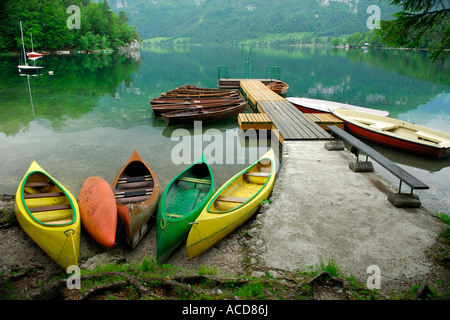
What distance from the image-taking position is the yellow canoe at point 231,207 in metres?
5.02

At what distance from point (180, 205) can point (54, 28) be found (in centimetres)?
7173

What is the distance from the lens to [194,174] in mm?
7578

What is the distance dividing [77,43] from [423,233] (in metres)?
85.1

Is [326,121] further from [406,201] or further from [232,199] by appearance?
[232,199]

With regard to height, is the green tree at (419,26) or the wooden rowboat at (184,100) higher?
the green tree at (419,26)

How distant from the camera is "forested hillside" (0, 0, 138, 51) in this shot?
53.4m

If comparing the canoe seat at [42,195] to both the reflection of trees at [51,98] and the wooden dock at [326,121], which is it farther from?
the wooden dock at [326,121]

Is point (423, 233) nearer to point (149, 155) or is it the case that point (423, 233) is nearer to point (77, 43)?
point (149, 155)

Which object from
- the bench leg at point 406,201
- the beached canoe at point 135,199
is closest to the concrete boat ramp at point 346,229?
the bench leg at point 406,201

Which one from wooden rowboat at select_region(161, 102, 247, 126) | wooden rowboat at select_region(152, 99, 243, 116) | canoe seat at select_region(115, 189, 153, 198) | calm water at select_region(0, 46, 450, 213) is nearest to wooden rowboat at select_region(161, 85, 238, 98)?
calm water at select_region(0, 46, 450, 213)

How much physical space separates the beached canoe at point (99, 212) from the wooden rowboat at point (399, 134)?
9.68 m

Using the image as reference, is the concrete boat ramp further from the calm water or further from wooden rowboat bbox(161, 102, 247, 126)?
wooden rowboat bbox(161, 102, 247, 126)

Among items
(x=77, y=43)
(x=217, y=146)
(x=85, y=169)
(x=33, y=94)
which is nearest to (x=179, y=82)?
(x=33, y=94)
